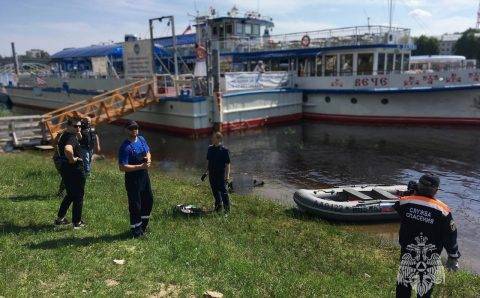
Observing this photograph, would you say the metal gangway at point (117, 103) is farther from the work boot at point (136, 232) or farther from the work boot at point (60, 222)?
the work boot at point (136, 232)

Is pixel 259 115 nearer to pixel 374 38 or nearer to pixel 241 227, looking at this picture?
pixel 374 38

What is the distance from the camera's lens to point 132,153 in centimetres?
612

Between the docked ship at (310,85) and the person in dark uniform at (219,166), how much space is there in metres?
12.9


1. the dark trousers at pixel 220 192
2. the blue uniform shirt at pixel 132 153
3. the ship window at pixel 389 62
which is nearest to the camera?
the blue uniform shirt at pixel 132 153

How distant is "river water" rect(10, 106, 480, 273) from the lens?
449 inches

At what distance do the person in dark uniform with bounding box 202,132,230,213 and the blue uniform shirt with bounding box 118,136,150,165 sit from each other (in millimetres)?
2145

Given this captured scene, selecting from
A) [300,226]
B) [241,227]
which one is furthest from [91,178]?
[300,226]

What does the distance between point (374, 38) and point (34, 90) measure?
2913 cm

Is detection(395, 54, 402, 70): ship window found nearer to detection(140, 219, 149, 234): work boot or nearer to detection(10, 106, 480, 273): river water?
detection(10, 106, 480, 273): river water

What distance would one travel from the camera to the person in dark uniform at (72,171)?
6.42 metres

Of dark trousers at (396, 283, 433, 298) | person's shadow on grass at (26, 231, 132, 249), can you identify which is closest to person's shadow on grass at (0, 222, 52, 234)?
person's shadow on grass at (26, 231, 132, 249)

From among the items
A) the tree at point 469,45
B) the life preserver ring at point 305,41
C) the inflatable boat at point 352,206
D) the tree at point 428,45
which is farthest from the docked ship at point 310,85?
the tree at point 428,45

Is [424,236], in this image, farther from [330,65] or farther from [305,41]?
[305,41]

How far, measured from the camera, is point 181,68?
34.0 metres
